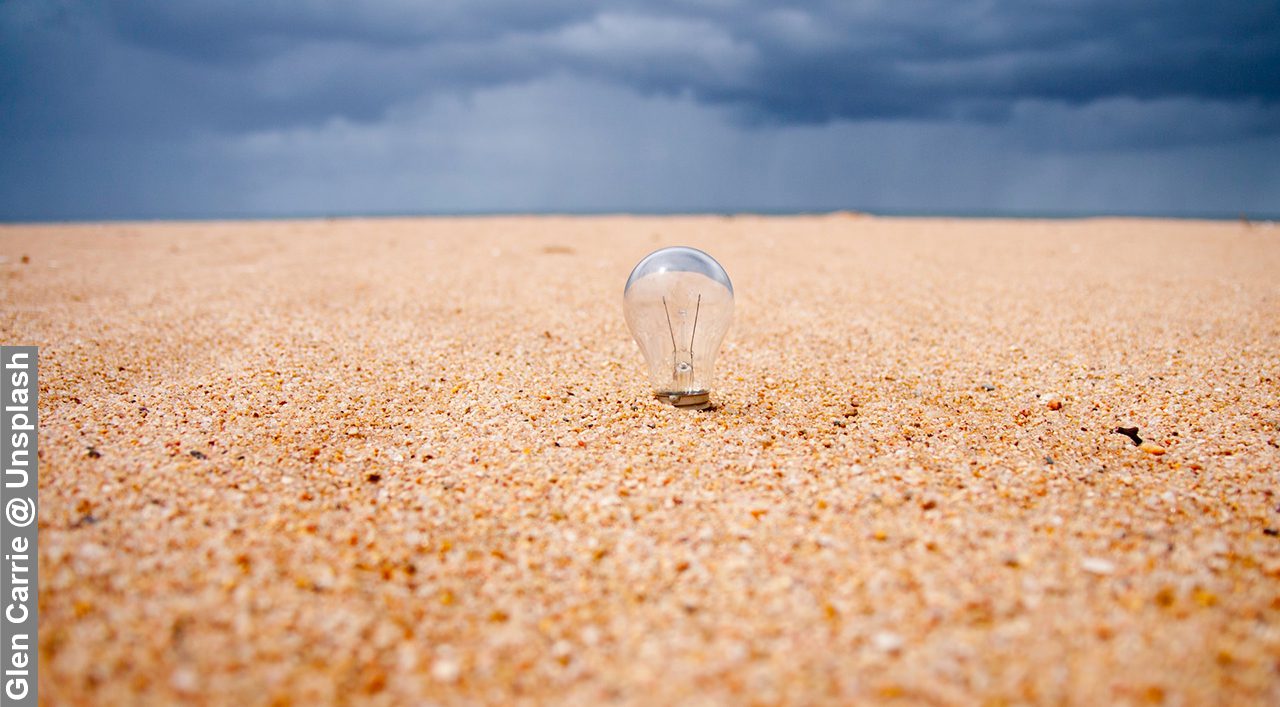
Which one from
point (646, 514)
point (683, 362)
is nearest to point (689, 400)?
point (683, 362)

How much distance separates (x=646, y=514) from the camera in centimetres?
273

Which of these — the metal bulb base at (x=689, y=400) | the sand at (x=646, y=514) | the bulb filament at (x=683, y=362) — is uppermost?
the bulb filament at (x=683, y=362)

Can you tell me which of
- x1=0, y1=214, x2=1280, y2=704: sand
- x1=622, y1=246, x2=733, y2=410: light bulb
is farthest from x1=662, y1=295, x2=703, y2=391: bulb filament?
x1=0, y1=214, x2=1280, y2=704: sand

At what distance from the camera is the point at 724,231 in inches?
642

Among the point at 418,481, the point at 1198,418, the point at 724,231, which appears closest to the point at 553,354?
the point at 418,481

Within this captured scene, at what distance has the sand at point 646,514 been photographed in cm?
191

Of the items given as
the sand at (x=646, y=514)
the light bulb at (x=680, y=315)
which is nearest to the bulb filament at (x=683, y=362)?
the light bulb at (x=680, y=315)

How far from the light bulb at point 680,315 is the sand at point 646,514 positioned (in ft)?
0.64

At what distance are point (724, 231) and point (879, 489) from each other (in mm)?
13863

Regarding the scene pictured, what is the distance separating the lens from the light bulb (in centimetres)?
345

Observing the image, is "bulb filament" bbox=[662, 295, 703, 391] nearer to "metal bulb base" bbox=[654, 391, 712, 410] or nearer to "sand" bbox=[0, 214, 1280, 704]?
"metal bulb base" bbox=[654, 391, 712, 410]

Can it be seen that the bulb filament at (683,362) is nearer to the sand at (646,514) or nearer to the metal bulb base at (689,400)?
the metal bulb base at (689,400)

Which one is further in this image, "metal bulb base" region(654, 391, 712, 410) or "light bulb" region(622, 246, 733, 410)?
"metal bulb base" region(654, 391, 712, 410)

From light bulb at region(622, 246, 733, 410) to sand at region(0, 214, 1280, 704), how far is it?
20 cm
